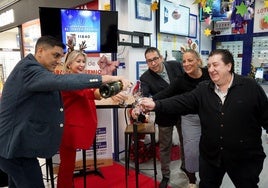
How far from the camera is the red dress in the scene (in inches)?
89.1

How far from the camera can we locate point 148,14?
12.7ft

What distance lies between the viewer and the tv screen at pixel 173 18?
4.10 meters

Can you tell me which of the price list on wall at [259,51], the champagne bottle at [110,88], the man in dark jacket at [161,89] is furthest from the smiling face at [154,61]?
the price list on wall at [259,51]

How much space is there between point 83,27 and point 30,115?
1.67m

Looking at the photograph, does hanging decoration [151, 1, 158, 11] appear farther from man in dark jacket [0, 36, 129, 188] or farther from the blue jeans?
the blue jeans

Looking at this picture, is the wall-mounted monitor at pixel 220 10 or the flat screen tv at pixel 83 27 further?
the wall-mounted monitor at pixel 220 10

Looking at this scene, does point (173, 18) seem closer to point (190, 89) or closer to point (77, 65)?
point (190, 89)

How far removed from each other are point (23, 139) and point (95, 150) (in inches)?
58.5

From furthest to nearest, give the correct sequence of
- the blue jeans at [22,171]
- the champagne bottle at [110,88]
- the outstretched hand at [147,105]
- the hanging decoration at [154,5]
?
the hanging decoration at [154,5], the outstretched hand at [147,105], the blue jeans at [22,171], the champagne bottle at [110,88]

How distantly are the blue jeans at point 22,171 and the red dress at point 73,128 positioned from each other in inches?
21.5

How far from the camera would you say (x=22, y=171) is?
5.52 ft

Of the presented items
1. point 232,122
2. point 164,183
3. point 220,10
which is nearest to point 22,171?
point 232,122

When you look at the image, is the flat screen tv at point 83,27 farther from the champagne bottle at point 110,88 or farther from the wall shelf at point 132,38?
the champagne bottle at point 110,88

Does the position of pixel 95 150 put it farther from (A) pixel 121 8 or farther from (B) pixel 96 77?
(A) pixel 121 8
